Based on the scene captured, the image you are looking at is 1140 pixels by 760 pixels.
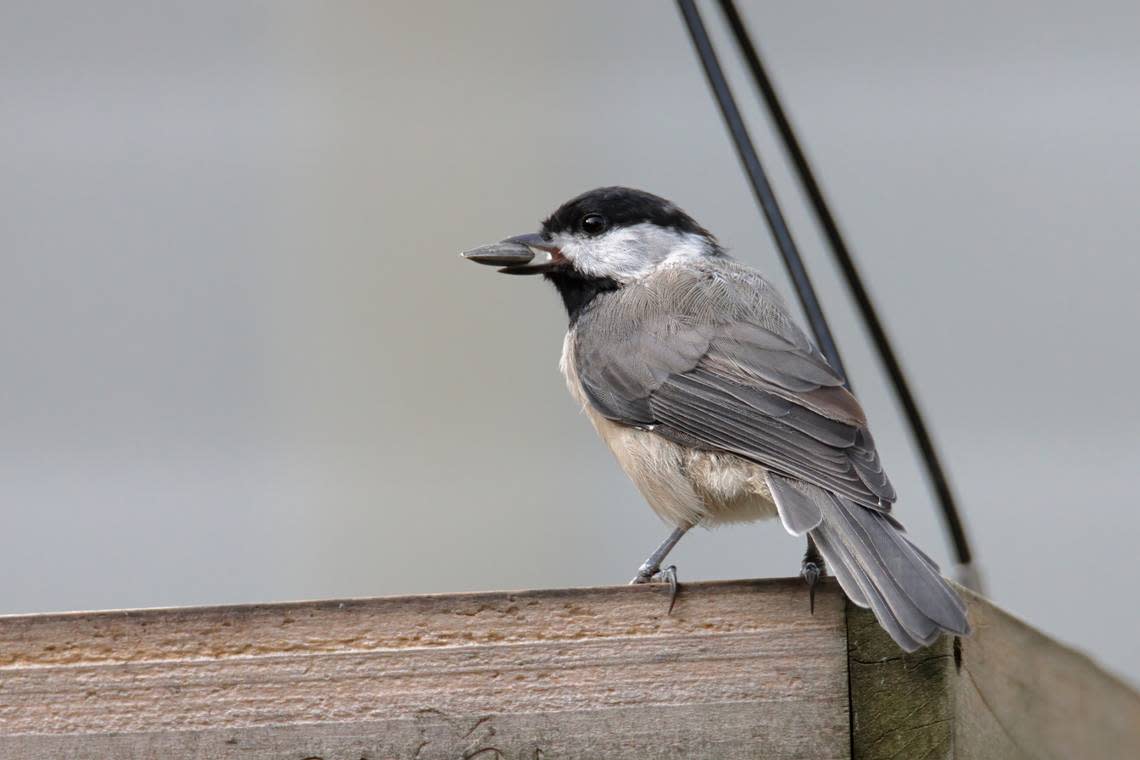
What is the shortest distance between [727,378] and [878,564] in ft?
2.78

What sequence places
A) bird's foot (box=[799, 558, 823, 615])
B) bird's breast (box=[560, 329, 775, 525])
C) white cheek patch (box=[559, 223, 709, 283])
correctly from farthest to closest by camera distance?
white cheek patch (box=[559, 223, 709, 283])
bird's breast (box=[560, 329, 775, 525])
bird's foot (box=[799, 558, 823, 615])

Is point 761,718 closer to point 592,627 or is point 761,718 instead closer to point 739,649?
point 739,649

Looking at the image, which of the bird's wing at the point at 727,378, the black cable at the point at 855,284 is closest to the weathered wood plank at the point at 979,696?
the black cable at the point at 855,284

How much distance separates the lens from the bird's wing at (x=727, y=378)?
264cm

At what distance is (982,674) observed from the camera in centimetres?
183

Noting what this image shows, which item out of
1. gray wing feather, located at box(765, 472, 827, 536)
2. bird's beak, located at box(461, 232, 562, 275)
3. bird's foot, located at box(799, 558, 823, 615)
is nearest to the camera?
bird's foot, located at box(799, 558, 823, 615)

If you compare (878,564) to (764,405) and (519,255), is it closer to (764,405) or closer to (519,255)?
(764,405)

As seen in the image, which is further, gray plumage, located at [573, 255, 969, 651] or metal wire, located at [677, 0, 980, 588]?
metal wire, located at [677, 0, 980, 588]

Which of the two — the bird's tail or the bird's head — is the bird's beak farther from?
the bird's tail

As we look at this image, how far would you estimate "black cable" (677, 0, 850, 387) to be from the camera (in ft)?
7.60

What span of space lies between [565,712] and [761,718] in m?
0.31

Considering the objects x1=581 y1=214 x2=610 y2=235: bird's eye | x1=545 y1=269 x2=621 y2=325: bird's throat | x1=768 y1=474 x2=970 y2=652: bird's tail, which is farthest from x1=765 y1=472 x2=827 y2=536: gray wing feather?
x1=581 y1=214 x2=610 y2=235: bird's eye

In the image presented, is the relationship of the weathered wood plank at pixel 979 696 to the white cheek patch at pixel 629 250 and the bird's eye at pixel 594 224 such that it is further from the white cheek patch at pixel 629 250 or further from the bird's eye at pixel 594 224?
the bird's eye at pixel 594 224

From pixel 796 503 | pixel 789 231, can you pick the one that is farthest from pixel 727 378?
pixel 789 231
